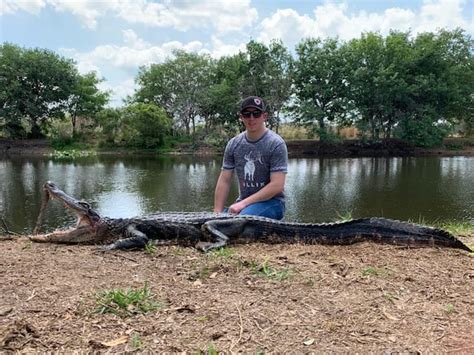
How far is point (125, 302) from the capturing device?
255 cm

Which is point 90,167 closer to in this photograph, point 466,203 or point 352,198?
point 352,198

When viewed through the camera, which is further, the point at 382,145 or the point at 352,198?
the point at 382,145

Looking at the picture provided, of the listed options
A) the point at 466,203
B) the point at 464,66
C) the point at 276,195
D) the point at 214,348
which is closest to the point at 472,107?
the point at 464,66

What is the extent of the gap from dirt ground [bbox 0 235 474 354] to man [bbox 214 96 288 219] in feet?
2.85

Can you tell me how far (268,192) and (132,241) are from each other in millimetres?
1499

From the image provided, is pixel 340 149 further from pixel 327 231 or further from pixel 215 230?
pixel 215 230

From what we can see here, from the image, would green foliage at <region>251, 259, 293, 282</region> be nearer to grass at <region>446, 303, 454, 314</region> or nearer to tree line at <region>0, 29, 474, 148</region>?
grass at <region>446, 303, 454, 314</region>

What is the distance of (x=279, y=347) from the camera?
2.18 metres

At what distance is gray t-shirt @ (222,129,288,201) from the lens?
4.50 meters

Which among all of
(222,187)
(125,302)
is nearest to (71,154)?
(222,187)

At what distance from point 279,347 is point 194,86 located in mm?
42863

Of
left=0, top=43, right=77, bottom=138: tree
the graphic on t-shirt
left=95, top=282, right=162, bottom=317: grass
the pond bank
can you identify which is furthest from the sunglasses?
left=0, top=43, right=77, bottom=138: tree

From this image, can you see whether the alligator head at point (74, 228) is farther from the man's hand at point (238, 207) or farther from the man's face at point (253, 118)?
the man's face at point (253, 118)

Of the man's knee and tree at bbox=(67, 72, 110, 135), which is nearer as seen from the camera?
the man's knee
